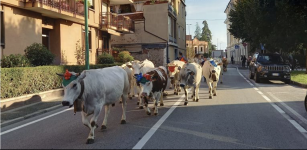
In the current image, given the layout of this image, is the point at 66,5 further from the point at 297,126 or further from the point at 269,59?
the point at 297,126

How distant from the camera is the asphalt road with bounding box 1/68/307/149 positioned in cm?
599

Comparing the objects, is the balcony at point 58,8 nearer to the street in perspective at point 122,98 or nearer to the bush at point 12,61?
the street in perspective at point 122,98

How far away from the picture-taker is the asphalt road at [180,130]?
5.99 metres

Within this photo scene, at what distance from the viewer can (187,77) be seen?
428 inches

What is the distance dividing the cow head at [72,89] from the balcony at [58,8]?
452 inches

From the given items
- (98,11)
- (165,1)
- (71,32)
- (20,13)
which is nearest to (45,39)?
(71,32)

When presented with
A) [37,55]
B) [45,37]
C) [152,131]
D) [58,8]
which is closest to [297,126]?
[152,131]

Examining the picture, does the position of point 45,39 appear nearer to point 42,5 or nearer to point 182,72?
point 42,5

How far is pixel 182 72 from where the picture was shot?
11.1m

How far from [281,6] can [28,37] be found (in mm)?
18437

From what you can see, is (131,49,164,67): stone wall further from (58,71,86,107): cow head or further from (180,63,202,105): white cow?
(58,71,86,107): cow head

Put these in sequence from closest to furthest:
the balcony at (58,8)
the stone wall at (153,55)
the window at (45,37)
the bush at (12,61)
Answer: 1. the bush at (12,61)
2. the balcony at (58,8)
3. the window at (45,37)
4. the stone wall at (153,55)

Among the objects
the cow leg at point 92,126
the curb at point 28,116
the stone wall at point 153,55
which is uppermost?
the stone wall at point 153,55

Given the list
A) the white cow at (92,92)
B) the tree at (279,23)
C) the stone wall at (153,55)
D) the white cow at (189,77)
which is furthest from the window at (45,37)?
the stone wall at (153,55)
